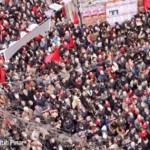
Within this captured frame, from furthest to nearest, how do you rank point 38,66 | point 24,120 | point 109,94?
point 38,66 → point 109,94 → point 24,120

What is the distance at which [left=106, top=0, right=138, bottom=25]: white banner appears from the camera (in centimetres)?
3912

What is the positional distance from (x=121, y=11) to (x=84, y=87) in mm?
6982

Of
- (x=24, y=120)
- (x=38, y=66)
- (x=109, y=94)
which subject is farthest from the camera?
(x=38, y=66)

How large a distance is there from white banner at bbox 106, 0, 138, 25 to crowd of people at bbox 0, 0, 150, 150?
0.74m

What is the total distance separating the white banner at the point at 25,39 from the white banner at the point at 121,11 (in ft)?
11.0

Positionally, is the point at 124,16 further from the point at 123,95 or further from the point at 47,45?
the point at 123,95

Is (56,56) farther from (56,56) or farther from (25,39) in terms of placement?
(25,39)

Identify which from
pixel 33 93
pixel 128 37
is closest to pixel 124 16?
pixel 128 37

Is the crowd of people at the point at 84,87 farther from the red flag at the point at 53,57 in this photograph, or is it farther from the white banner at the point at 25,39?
the white banner at the point at 25,39

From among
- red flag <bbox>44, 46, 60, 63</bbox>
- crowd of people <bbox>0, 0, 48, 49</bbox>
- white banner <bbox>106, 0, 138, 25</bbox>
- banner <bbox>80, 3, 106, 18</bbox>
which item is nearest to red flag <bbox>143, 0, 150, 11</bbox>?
white banner <bbox>106, 0, 138, 25</bbox>

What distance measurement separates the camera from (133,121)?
105 ft

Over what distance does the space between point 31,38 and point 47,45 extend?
134 cm

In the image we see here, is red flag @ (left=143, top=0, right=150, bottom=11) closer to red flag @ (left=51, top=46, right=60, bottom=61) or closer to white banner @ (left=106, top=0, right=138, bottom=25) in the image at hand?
white banner @ (left=106, top=0, right=138, bottom=25)

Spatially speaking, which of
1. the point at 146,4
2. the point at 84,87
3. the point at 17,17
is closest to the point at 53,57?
the point at 84,87
